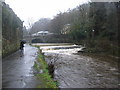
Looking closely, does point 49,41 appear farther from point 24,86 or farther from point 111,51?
point 24,86

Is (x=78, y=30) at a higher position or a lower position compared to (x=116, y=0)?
lower

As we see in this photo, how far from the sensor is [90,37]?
1649 inches

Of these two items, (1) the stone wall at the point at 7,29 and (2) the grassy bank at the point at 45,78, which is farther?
(1) the stone wall at the point at 7,29

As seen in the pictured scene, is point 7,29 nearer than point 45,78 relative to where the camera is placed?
No

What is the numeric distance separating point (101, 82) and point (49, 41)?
63418 millimetres

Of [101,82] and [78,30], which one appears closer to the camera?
[101,82]

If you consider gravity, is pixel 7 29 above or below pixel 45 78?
above

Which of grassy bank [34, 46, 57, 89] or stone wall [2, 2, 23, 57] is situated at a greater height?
stone wall [2, 2, 23, 57]

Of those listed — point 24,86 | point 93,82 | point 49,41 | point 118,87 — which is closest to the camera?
point 24,86

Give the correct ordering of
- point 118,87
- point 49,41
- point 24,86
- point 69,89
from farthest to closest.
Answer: point 49,41, point 118,87, point 69,89, point 24,86

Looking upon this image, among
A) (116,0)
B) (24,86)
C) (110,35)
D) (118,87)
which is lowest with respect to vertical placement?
(118,87)

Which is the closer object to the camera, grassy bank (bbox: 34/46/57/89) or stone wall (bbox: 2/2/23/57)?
grassy bank (bbox: 34/46/57/89)

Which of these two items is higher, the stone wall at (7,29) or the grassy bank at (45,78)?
the stone wall at (7,29)

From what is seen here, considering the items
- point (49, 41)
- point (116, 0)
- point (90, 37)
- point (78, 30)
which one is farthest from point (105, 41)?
point (49, 41)
